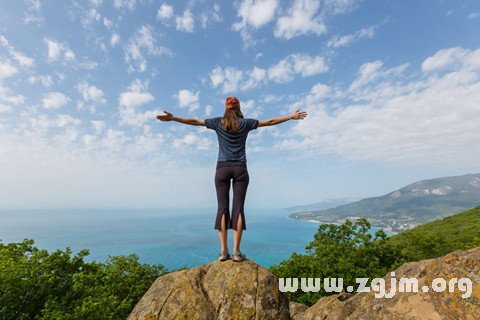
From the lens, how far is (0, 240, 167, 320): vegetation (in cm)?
2228

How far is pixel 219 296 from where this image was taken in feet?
26.0

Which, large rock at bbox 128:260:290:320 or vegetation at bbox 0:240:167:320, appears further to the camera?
vegetation at bbox 0:240:167:320

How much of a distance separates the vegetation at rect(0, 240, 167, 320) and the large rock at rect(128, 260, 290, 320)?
19.1 metres

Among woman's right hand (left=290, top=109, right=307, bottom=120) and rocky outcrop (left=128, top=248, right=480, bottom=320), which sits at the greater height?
woman's right hand (left=290, top=109, right=307, bottom=120)

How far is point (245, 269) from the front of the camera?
8.45 meters

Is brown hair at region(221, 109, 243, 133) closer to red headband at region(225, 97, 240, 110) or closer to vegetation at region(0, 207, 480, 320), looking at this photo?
red headband at region(225, 97, 240, 110)

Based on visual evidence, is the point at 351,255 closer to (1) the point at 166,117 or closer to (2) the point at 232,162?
(2) the point at 232,162

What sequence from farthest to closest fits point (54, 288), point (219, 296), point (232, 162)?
point (54, 288)
point (232, 162)
point (219, 296)

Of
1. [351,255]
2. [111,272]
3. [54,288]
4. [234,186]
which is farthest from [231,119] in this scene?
[351,255]

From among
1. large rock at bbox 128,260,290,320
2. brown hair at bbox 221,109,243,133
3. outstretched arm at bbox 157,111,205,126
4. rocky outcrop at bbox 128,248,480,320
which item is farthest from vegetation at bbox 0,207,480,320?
brown hair at bbox 221,109,243,133

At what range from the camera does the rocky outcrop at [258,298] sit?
6.16 meters

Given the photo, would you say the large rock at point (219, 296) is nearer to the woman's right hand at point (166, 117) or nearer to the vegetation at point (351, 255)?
the woman's right hand at point (166, 117)

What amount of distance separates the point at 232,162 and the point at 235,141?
2.15 ft

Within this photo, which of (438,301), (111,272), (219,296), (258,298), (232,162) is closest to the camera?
(438,301)
